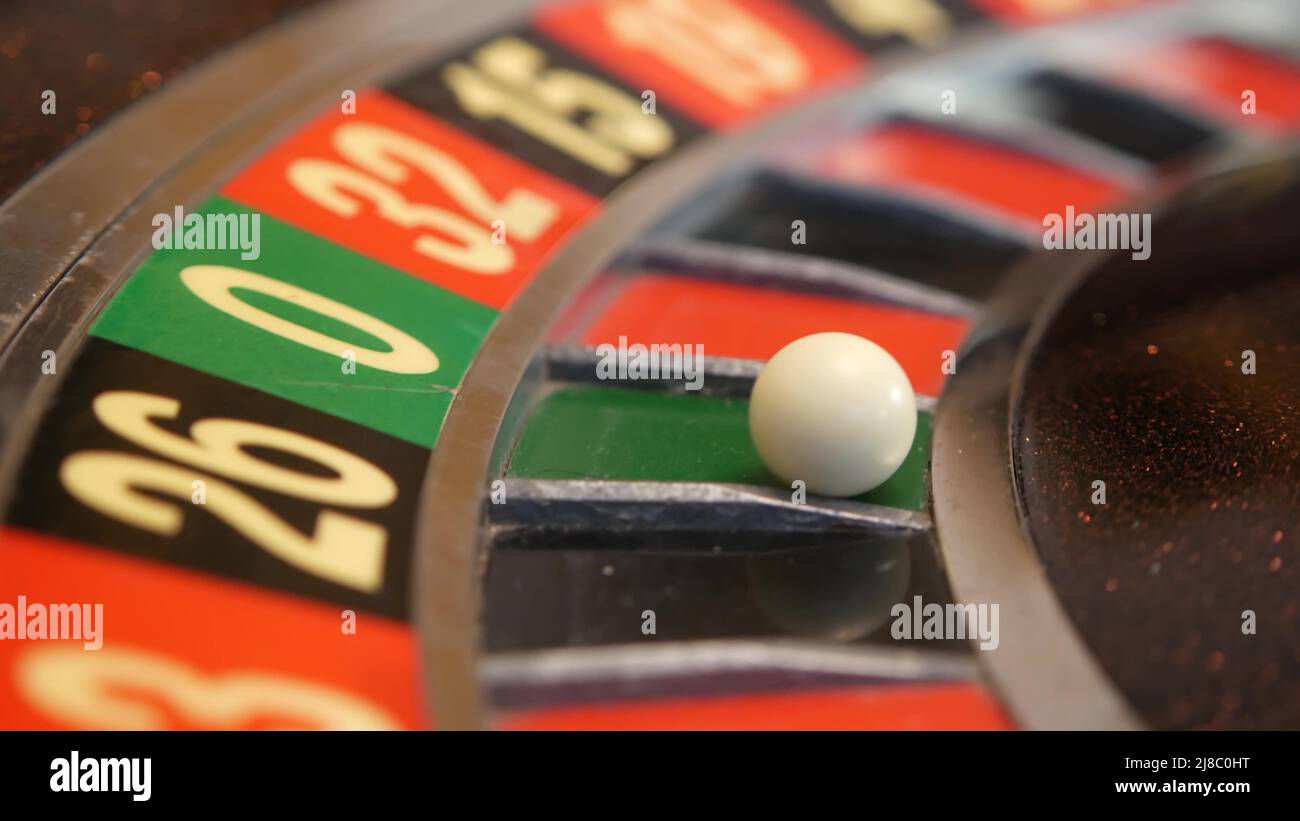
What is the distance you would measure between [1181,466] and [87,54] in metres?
1.97

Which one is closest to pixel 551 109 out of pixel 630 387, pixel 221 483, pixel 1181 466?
pixel 630 387

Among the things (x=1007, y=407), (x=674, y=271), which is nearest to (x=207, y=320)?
(x=674, y=271)

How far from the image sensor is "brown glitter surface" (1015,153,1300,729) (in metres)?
1.37

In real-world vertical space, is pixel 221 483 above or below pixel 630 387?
below

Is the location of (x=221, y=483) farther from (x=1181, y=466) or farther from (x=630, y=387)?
(x=1181, y=466)

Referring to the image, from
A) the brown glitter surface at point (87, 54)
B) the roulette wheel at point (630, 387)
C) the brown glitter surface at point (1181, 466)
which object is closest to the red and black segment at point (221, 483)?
the roulette wheel at point (630, 387)

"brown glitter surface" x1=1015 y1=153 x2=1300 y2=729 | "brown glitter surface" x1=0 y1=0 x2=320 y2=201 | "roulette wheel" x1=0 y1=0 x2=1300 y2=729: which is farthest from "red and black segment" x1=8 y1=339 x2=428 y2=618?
"brown glitter surface" x1=1015 y1=153 x2=1300 y2=729

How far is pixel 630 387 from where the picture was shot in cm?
181

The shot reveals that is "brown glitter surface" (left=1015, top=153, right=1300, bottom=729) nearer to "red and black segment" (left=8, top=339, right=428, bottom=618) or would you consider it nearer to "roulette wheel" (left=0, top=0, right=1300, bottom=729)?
"roulette wheel" (left=0, top=0, right=1300, bottom=729)

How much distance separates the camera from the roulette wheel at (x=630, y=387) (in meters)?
1.32

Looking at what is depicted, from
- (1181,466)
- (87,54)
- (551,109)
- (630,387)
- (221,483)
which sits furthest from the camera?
(551,109)

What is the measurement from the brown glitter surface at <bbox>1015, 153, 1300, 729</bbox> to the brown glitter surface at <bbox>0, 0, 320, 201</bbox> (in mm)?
1574

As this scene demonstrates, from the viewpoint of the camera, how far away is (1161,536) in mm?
1532
